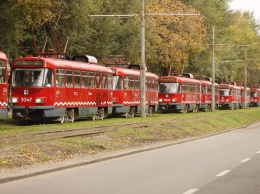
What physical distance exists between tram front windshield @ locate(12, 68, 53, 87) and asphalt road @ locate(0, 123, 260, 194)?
13.5 m

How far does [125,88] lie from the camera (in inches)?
1810

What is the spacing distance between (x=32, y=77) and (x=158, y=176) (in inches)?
774

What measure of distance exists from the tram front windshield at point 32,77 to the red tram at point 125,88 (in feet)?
38.0

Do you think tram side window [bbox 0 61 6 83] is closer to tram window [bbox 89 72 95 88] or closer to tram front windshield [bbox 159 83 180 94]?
tram window [bbox 89 72 95 88]

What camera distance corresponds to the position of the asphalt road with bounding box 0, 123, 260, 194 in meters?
12.3

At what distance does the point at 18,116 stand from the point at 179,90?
28089 millimetres

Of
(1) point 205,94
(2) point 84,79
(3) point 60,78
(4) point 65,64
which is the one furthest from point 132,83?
(1) point 205,94

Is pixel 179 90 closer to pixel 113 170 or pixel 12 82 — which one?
pixel 12 82

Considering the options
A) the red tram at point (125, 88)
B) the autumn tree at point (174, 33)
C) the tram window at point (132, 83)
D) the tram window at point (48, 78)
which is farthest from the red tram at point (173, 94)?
the tram window at point (48, 78)

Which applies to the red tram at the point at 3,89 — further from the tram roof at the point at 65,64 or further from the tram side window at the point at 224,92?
the tram side window at the point at 224,92

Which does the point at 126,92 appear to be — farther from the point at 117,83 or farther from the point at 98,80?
the point at 98,80

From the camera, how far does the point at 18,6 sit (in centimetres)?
3212

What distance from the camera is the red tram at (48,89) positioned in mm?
32969

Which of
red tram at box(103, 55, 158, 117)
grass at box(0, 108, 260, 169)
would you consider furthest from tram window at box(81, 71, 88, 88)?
red tram at box(103, 55, 158, 117)
